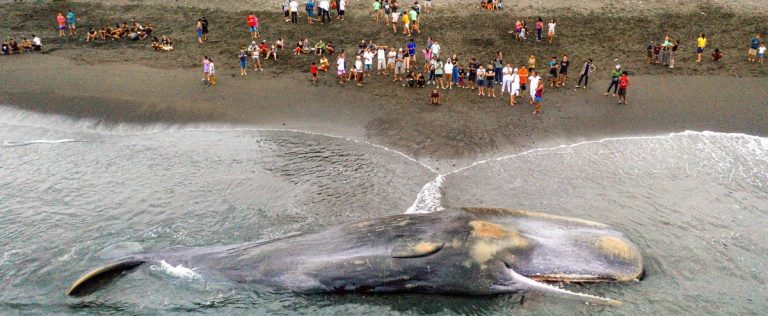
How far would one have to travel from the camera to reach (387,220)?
49.8ft

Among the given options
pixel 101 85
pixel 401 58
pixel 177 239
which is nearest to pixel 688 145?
pixel 401 58

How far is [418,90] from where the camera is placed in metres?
31.1

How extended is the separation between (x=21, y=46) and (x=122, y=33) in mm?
6395

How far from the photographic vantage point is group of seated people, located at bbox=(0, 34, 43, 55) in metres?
37.3

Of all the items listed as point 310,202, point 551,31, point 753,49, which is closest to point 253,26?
point 551,31

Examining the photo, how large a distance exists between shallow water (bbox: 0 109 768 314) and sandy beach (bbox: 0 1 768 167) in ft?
5.04

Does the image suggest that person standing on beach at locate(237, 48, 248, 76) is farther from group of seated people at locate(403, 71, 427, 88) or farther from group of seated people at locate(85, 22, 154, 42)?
group of seated people at locate(85, 22, 154, 42)

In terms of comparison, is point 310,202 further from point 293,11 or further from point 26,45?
point 26,45

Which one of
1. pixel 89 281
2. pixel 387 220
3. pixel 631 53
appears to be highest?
pixel 631 53

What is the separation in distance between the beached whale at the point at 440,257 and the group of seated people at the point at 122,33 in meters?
27.5

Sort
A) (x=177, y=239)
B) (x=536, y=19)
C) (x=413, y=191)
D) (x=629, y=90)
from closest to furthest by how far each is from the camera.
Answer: (x=177, y=239), (x=413, y=191), (x=629, y=90), (x=536, y=19)

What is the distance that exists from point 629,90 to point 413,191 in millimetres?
15788

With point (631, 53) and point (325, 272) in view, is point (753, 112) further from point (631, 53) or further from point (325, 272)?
point (325, 272)

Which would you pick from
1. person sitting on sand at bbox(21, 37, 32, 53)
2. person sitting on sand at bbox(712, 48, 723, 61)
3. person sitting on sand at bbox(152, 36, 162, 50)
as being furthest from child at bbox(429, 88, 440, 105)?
person sitting on sand at bbox(21, 37, 32, 53)
